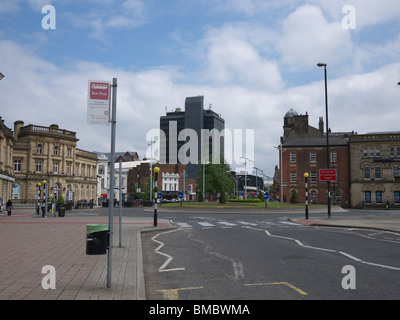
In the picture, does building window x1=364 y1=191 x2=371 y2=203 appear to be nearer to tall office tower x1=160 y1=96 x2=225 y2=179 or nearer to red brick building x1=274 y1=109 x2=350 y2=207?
red brick building x1=274 y1=109 x2=350 y2=207

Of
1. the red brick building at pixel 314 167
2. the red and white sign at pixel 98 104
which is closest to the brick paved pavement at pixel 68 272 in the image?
the red and white sign at pixel 98 104

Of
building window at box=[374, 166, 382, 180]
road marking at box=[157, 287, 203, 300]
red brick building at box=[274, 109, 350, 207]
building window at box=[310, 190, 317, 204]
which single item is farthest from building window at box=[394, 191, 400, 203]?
road marking at box=[157, 287, 203, 300]

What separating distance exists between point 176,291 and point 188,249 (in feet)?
20.3

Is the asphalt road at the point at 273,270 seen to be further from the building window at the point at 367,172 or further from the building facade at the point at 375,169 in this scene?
the building window at the point at 367,172

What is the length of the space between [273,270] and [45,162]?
69554 mm

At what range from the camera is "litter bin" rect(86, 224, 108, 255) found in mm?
7105

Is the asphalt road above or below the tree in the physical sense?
below

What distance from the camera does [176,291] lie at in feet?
23.8

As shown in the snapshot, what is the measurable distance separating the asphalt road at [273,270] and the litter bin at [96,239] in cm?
127

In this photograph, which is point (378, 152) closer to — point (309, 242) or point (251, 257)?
point (309, 242)

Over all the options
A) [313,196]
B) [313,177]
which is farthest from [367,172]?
Result: [313,196]

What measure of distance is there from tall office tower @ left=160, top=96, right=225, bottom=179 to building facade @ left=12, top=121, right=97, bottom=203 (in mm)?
73571

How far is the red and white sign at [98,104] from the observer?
703 centimetres

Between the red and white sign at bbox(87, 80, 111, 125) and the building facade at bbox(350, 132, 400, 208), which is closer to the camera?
the red and white sign at bbox(87, 80, 111, 125)
